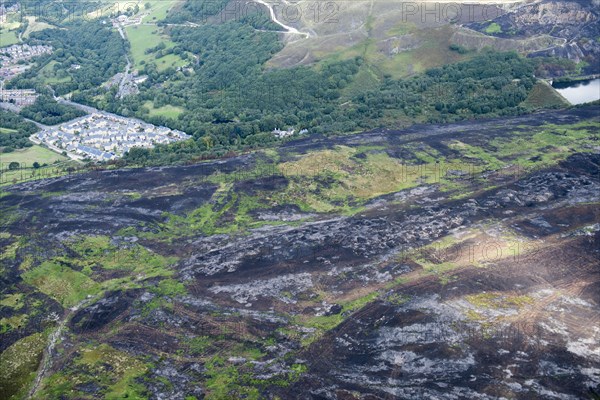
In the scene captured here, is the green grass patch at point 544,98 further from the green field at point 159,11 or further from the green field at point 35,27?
the green field at point 35,27

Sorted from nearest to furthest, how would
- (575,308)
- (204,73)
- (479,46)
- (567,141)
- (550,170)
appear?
1. (575,308)
2. (550,170)
3. (567,141)
4. (479,46)
5. (204,73)

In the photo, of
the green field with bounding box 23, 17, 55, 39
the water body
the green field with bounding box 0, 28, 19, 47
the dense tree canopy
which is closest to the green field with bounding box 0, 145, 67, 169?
the dense tree canopy

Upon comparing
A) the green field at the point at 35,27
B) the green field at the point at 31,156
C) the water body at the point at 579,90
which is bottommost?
the green field at the point at 31,156

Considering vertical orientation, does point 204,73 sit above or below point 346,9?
below

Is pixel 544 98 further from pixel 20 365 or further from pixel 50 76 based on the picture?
pixel 50 76

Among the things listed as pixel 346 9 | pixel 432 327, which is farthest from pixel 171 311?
pixel 346 9

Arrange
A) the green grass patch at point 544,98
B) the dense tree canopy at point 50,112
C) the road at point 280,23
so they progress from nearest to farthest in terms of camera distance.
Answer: the green grass patch at point 544,98
the dense tree canopy at point 50,112
the road at point 280,23

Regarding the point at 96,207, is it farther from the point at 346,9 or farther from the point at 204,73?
the point at 346,9

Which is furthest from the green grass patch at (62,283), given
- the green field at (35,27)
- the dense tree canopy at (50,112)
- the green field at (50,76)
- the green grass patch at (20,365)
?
the green field at (35,27)
